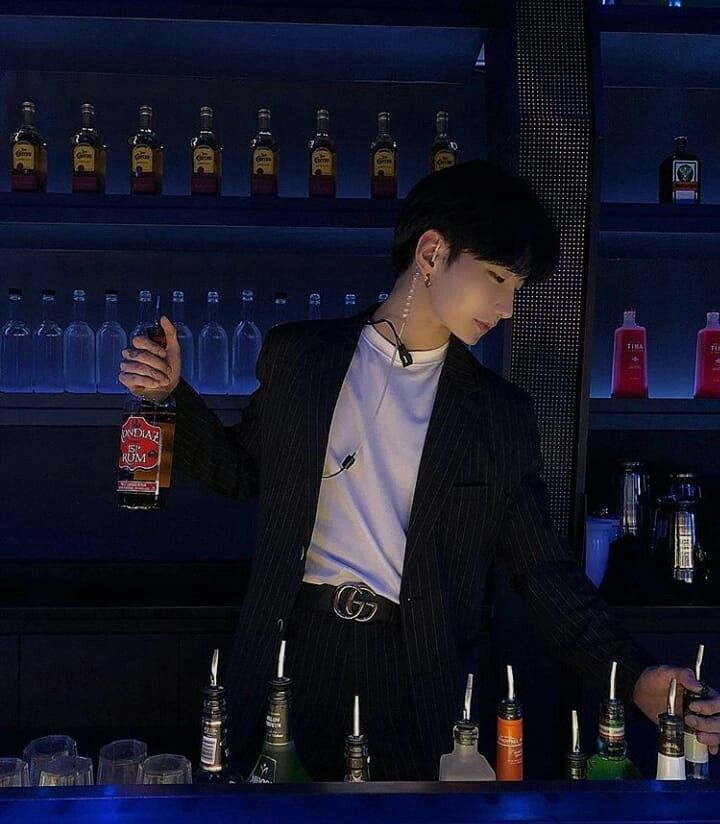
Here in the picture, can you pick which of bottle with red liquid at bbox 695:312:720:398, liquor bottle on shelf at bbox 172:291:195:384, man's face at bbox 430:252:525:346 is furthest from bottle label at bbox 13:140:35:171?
bottle with red liquid at bbox 695:312:720:398

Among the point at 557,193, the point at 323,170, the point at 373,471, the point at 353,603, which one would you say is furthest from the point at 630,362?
the point at 353,603

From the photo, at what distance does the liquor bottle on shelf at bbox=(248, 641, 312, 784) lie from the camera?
2.46 ft

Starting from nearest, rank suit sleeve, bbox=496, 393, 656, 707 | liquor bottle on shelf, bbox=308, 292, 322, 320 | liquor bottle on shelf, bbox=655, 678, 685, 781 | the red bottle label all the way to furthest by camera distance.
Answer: liquor bottle on shelf, bbox=655, 678, 685, 781 < suit sleeve, bbox=496, 393, 656, 707 < the red bottle label < liquor bottle on shelf, bbox=308, 292, 322, 320

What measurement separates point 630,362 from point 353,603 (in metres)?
1.39

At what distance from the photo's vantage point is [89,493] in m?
2.59

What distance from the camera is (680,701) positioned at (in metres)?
0.83

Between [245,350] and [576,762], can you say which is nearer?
[576,762]

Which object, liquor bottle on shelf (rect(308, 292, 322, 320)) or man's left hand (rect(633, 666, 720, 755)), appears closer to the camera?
man's left hand (rect(633, 666, 720, 755))

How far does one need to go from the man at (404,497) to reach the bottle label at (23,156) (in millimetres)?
1157

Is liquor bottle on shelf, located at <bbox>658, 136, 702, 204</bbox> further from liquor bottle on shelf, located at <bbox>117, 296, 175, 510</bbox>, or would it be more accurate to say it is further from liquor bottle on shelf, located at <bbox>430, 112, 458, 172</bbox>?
liquor bottle on shelf, located at <bbox>117, 296, 175, 510</bbox>

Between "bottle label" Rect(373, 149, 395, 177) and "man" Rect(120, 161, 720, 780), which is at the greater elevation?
"bottle label" Rect(373, 149, 395, 177)

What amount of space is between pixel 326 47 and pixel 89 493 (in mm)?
1373

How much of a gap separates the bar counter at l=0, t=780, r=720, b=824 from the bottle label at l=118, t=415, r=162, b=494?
2.46ft

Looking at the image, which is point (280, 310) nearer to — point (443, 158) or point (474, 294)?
point (443, 158)
